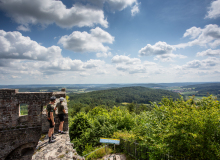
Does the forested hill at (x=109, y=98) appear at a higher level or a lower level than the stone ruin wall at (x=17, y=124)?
lower

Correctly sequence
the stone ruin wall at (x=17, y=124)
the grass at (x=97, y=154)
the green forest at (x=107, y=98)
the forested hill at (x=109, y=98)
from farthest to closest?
the forested hill at (x=109, y=98), the green forest at (x=107, y=98), the grass at (x=97, y=154), the stone ruin wall at (x=17, y=124)

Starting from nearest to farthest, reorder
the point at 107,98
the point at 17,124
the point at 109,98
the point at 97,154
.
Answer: the point at 17,124 → the point at 97,154 → the point at 107,98 → the point at 109,98

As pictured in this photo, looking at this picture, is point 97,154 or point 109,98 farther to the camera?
point 109,98

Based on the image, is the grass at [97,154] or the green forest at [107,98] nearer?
the grass at [97,154]

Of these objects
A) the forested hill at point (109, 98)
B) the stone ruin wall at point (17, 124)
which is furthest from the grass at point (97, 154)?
the forested hill at point (109, 98)

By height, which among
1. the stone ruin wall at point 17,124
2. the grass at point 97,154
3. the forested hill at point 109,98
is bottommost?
the forested hill at point 109,98

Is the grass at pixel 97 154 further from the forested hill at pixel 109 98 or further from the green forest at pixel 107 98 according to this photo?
the forested hill at pixel 109 98

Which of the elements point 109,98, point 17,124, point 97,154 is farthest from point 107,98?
point 17,124

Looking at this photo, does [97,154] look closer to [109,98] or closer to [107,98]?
[107,98]

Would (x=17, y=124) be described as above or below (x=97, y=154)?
above

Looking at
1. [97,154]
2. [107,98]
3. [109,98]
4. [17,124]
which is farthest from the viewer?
[109,98]

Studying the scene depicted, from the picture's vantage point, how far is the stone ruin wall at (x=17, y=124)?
8.38 m

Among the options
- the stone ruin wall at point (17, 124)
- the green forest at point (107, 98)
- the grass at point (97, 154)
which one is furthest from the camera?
the green forest at point (107, 98)

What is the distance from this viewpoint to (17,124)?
869cm
